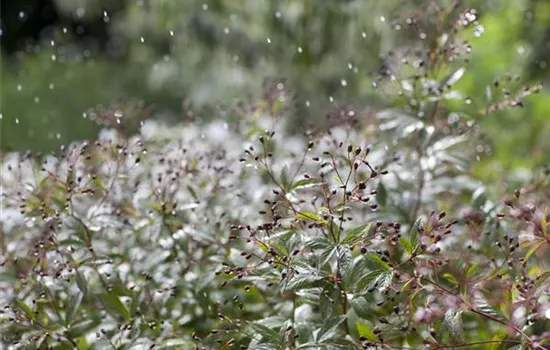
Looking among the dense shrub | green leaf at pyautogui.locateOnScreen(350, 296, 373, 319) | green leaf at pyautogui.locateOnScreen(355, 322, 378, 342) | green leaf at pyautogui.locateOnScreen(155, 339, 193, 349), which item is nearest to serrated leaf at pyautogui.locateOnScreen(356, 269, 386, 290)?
A: the dense shrub

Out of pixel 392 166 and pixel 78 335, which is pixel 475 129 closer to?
pixel 392 166

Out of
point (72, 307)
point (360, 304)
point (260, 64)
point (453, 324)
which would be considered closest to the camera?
point (453, 324)

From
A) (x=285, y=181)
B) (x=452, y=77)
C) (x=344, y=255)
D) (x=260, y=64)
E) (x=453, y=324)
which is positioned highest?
(x=260, y=64)

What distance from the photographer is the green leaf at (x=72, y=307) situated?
58.4 inches

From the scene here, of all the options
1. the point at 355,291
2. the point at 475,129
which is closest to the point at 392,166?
the point at 475,129

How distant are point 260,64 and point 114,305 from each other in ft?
14.3

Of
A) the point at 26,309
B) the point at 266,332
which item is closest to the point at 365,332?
the point at 266,332

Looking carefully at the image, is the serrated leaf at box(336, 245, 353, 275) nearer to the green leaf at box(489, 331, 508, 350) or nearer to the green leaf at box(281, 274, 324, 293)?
the green leaf at box(281, 274, 324, 293)

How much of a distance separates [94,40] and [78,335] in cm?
831

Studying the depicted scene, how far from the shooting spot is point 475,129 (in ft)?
6.43

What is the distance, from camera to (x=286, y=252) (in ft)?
4.26

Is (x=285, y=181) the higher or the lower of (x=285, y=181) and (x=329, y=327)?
the higher

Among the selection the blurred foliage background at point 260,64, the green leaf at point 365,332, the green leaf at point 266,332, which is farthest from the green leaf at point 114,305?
the blurred foliage background at point 260,64

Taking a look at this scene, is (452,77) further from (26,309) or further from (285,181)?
(26,309)
